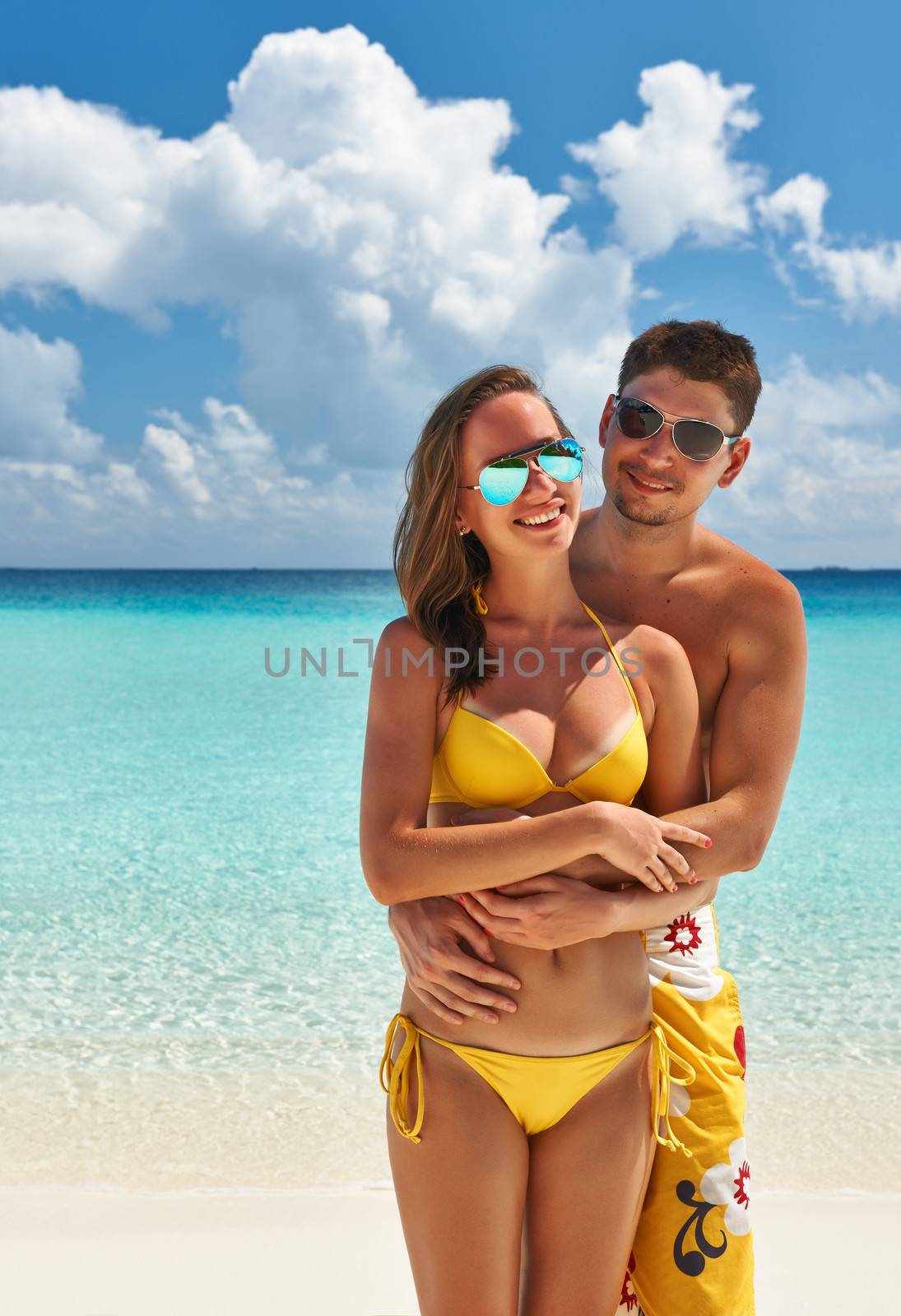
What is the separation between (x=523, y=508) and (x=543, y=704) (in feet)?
1.43

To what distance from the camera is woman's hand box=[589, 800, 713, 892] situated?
82.6 inches

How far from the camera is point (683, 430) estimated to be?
2.70 meters

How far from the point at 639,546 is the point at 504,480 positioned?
0.76 meters

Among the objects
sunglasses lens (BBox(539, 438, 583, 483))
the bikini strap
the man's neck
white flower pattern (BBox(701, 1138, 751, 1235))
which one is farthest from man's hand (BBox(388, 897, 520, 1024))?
the man's neck

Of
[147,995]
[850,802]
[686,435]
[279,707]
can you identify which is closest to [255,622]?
[279,707]

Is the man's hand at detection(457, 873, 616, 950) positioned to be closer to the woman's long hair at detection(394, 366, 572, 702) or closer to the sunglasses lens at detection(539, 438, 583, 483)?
the woman's long hair at detection(394, 366, 572, 702)

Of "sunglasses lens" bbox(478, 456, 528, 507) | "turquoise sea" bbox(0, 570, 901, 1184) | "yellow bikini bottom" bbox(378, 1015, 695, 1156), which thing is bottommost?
"turquoise sea" bbox(0, 570, 901, 1184)

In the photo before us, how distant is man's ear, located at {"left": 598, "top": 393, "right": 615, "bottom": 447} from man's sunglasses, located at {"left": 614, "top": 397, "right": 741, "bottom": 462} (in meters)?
0.16

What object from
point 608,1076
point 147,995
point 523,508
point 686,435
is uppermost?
point 686,435

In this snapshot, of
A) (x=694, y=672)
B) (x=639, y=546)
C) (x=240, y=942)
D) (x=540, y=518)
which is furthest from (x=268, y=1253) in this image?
(x=240, y=942)

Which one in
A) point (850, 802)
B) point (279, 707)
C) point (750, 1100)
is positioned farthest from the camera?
point (279, 707)

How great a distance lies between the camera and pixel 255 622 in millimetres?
42562

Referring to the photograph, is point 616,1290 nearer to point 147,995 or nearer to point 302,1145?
point 302,1145

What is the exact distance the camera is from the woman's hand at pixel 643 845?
6.88 feet
